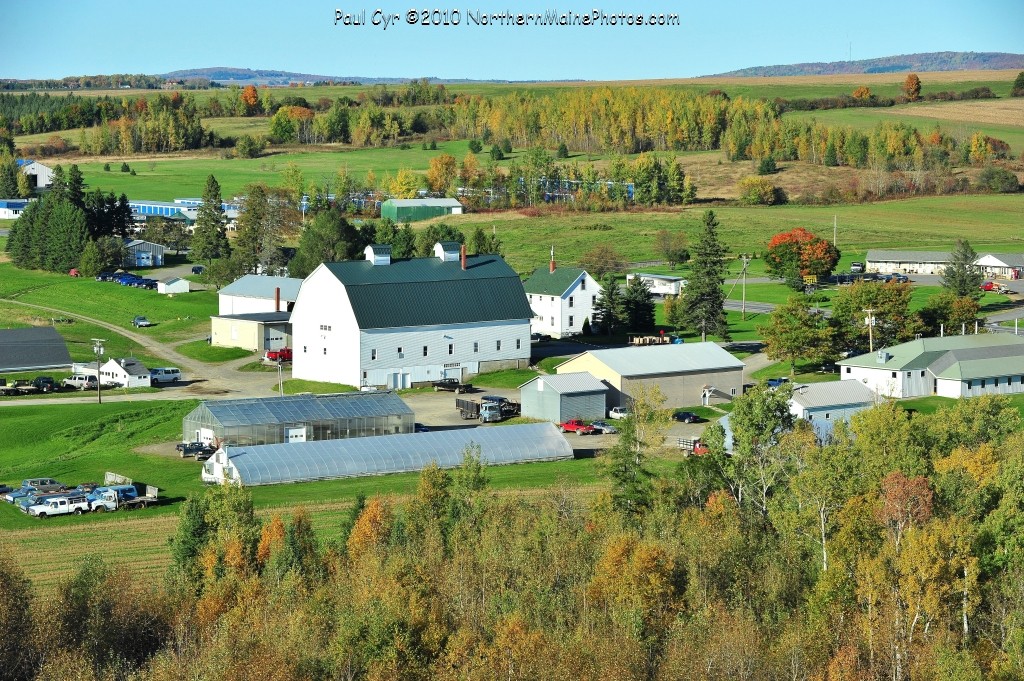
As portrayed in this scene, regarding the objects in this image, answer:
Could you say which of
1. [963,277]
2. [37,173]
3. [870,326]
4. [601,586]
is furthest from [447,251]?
[37,173]

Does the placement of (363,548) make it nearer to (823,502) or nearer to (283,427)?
(823,502)

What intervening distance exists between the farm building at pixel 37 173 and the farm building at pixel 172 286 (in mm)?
65532

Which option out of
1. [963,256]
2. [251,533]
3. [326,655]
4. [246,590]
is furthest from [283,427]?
[963,256]

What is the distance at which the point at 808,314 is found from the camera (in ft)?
260

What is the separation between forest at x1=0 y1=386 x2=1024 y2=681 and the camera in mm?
35062

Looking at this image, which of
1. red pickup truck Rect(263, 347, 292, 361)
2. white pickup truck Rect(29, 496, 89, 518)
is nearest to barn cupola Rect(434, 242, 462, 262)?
red pickup truck Rect(263, 347, 292, 361)

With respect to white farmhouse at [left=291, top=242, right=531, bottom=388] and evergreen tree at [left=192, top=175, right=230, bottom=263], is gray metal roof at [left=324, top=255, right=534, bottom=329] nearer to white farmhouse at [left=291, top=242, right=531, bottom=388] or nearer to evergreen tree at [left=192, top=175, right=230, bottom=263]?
white farmhouse at [left=291, top=242, right=531, bottom=388]

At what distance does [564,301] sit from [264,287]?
1905 cm

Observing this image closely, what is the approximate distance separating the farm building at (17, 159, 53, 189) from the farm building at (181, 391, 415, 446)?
108377 millimetres

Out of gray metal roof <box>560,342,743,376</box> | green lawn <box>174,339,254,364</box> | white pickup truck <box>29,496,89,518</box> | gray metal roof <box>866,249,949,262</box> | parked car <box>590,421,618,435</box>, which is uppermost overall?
gray metal roof <box>866,249,949,262</box>

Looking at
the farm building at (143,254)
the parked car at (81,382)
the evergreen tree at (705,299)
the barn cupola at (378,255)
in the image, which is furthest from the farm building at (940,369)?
the farm building at (143,254)

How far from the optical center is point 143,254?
120 metres

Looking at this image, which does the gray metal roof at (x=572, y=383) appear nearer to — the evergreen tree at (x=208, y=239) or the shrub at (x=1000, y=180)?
the evergreen tree at (x=208, y=239)

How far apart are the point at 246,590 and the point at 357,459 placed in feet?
66.2
